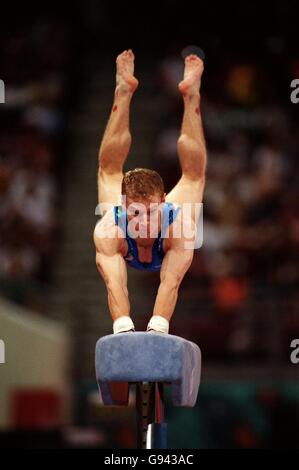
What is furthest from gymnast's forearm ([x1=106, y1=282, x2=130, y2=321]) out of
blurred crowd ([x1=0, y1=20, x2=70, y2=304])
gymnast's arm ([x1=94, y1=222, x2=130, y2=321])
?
blurred crowd ([x1=0, y1=20, x2=70, y2=304])

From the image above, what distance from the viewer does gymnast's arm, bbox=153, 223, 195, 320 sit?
3.70 metres

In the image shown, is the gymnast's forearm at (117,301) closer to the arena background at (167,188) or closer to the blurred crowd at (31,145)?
the arena background at (167,188)

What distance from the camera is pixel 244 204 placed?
8172 millimetres

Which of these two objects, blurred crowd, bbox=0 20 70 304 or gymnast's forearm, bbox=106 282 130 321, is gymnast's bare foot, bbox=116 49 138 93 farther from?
blurred crowd, bbox=0 20 70 304

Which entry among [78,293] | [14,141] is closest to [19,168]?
[14,141]

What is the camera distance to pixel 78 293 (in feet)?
28.1

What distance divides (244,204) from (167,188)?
0.93 m

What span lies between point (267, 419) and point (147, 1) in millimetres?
4770

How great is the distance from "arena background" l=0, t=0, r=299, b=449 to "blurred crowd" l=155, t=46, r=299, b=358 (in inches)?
0.5

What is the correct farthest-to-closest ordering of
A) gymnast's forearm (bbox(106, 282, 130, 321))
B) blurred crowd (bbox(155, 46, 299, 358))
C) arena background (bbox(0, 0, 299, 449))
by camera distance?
blurred crowd (bbox(155, 46, 299, 358)) < arena background (bbox(0, 0, 299, 449)) < gymnast's forearm (bbox(106, 282, 130, 321))

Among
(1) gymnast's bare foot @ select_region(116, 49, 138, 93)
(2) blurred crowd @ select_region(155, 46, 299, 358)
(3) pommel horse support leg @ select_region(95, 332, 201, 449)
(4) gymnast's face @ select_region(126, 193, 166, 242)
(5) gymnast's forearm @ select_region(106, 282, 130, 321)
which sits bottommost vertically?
(3) pommel horse support leg @ select_region(95, 332, 201, 449)

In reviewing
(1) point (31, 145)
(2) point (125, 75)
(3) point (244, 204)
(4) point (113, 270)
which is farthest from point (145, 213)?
(1) point (31, 145)

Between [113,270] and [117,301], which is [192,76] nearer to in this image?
[113,270]

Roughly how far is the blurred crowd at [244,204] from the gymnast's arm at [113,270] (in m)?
3.96
